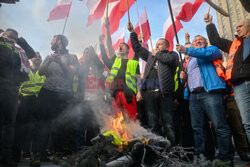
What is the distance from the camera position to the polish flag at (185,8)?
4.76 meters

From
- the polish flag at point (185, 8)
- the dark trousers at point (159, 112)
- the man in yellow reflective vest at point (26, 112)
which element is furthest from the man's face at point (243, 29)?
the man in yellow reflective vest at point (26, 112)

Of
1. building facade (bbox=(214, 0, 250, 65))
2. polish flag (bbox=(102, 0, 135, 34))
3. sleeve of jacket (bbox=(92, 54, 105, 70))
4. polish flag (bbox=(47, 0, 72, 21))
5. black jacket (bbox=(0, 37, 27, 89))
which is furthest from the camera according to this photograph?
building facade (bbox=(214, 0, 250, 65))

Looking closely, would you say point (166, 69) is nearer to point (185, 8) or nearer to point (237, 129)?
point (237, 129)

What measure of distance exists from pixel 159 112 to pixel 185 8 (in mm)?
2924

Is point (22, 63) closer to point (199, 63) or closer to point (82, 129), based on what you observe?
point (82, 129)

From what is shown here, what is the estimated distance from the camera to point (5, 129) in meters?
2.69

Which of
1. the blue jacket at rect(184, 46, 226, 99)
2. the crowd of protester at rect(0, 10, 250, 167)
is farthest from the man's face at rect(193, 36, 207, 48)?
the blue jacket at rect(184, 46, 226, 99)

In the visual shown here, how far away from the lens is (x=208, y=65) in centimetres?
326

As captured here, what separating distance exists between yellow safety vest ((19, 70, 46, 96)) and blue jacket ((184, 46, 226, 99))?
11.4ft

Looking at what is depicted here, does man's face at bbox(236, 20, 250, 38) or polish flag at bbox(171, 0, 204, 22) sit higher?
polish flag at bbox(171, 0, 204, 22)

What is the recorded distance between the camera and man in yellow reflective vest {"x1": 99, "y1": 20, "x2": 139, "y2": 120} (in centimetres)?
356

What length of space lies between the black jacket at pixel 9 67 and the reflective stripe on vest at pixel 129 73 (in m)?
1.62

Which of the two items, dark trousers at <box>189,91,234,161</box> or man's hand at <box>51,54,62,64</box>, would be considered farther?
man's hand at <box>51,54,62,64</box>

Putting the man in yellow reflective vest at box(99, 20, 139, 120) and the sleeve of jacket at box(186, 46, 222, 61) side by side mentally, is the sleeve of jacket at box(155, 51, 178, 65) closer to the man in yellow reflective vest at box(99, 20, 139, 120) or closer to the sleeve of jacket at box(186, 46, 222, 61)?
the sleeve of jacket at box(186, 46, 222, 61)
